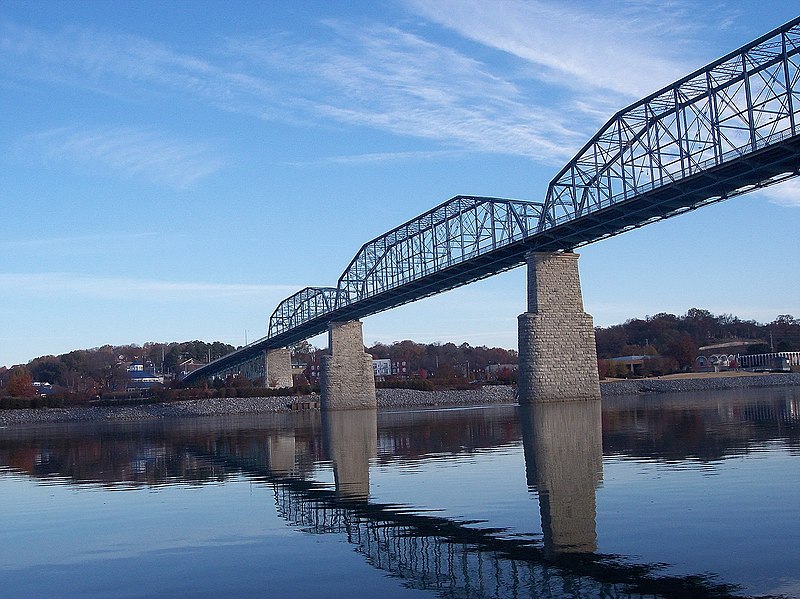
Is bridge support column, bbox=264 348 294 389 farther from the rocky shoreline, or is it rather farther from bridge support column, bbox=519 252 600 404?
bridge support column, bbox=519 252 600 404

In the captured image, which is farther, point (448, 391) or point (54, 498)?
point (448, 391)

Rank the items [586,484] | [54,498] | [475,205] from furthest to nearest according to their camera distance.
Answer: [475,205] → [54,498] → [586,484]

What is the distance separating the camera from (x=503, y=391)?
4547 inches

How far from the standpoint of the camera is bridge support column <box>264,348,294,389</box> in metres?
148

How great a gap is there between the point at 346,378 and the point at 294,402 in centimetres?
1382

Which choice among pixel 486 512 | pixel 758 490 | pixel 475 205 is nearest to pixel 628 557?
pixel 486 512

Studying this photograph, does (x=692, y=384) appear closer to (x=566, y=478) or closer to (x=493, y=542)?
(x=566, y=478)

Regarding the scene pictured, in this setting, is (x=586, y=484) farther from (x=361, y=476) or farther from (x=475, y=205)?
(x=475, y=205)

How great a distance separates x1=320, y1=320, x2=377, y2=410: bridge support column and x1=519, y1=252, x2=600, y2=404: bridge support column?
3558 cm

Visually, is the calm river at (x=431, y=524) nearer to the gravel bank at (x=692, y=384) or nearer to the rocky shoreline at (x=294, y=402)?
the rocky shoreline at (x=294, y=402)

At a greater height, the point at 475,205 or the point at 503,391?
the point at 475,205

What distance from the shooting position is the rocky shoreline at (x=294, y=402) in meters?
104

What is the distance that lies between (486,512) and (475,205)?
257 feet

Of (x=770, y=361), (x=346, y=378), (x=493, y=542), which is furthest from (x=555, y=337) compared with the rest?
(x=770, y=361)
